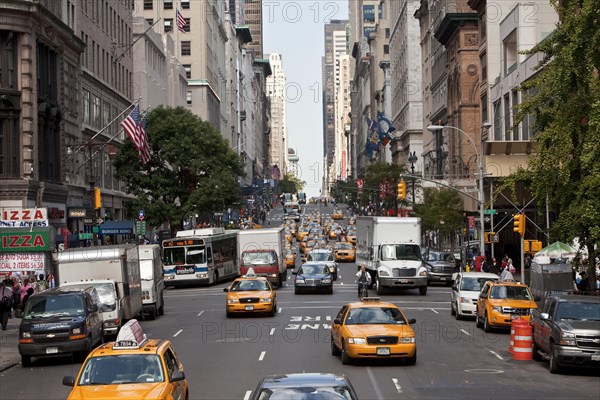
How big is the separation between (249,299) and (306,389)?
26.1m

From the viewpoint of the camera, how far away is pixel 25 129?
171 feet

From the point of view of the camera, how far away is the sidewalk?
89.6 feet

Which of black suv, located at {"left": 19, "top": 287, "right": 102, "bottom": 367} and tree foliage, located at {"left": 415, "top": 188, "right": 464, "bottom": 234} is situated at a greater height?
tree foliage, located at {"left": 415, "top": 188, "right": 464, "bottom": 234}

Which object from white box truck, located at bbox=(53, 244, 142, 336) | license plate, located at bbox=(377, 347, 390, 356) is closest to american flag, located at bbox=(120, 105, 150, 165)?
white box truck, located at bbox=(53, 244, 142, 336)

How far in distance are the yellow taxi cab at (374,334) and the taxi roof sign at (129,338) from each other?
7.21 m

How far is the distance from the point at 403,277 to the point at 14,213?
60.3 ft


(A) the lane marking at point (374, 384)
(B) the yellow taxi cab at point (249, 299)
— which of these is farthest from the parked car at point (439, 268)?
(A) the lane marking at point (374, 384)

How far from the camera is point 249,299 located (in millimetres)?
37344

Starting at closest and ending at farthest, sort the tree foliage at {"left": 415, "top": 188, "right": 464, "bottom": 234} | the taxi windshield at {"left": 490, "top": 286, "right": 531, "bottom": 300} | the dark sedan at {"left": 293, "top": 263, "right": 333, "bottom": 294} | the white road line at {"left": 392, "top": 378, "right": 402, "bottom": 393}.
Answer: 1. the white road line at {"left": 392, "top": 378, "right": 402, "bottom": 393}
2. the taxi windshield at {"left": 490, "top": 286, "right": 531, "bottom": 300}
3. the dark sedan at {"left": 293, "top": 263, "right": 333, "bottom": 294}
4. the tree foliage at {"left": 415, "top": 188, "right": 464, "bottom": 234}

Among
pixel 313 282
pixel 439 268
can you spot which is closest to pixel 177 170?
pixel 439 268

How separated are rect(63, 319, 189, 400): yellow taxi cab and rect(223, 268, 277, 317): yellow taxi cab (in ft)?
68.6

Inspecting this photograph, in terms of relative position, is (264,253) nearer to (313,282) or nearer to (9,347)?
(313,282)

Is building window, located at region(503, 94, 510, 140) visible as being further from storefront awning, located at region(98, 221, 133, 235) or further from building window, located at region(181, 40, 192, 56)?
building window, located at region(181, 40, 192, 56)

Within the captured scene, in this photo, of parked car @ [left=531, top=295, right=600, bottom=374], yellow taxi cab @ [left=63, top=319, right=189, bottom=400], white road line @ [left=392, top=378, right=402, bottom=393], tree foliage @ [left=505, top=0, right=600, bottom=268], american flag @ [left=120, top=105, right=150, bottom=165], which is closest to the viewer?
yellow taxi cab @ [left=63, top=319, right=189, bottom=400]
